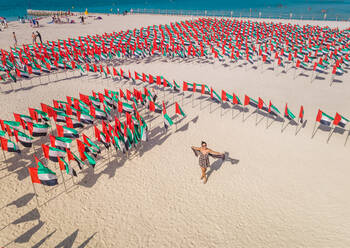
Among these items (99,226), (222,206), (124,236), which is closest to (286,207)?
(222,206)

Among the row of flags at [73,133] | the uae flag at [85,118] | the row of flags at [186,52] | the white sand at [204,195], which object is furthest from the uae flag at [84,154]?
the row of flags at [186,52]

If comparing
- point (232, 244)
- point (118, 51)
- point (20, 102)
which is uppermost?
point (118, 51)

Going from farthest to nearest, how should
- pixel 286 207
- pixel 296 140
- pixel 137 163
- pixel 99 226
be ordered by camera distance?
pixel 296 140 → pixel 137 163 → pixel 286 207 → pixel 99 226

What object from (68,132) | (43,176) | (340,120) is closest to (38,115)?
(68,132)

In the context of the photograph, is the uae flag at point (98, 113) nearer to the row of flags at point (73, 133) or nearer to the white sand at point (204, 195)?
the row of flags at point (73, 133)

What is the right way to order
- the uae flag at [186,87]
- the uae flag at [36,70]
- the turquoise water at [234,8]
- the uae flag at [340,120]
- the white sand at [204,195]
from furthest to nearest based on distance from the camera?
the turquoise water at [234,8]
the uae flag at [36,70]
the uae flag at [186,87]
the uae flag at [340,120]
the white sand at [204,195]

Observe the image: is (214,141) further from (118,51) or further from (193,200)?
(118,51)

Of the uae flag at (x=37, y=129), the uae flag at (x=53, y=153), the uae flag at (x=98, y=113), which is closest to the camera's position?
the uae flag at (x=53, y=153)

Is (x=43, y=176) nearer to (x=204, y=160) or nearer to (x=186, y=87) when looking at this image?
(x=204, y=160)
